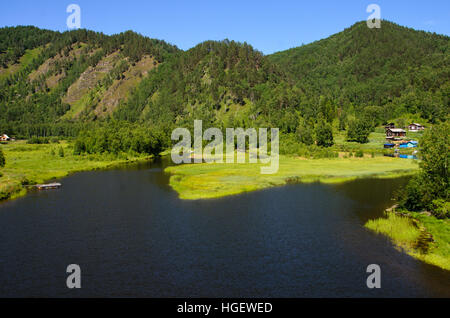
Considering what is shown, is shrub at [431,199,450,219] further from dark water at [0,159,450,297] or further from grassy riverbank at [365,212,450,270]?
dark water at [0,159,450,297]

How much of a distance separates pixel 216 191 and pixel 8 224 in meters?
43.2

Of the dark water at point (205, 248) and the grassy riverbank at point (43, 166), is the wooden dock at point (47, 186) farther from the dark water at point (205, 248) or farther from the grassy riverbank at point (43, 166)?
the dark water at point (205, 248)

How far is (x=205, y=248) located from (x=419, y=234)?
32794mm

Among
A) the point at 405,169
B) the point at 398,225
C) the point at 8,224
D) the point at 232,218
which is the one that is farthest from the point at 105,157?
the point at 398,225

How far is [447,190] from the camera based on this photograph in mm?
62781

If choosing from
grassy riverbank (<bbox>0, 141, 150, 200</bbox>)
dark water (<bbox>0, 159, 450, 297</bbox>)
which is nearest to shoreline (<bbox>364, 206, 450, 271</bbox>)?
dark water (<bbox>0, 159, 450, 297</bbox>)

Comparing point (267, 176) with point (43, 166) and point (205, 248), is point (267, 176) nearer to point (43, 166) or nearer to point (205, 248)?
point (205, 248)

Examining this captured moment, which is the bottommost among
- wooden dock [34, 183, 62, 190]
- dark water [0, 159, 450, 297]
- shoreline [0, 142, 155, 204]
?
dark water [0, 159, 450, 297]

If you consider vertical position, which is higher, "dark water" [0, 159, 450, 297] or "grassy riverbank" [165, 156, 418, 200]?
"grassy riverbank" [165, 156, 418, 200]

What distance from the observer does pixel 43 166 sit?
436 ft

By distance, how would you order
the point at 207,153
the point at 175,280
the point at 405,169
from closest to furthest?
the point at 175,280
the point at 405,169
the point at 207,153

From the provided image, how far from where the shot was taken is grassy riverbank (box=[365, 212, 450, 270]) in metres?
49.2

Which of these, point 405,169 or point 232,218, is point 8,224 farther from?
point 405,169

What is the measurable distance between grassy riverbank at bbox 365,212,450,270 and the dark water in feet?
6.62
